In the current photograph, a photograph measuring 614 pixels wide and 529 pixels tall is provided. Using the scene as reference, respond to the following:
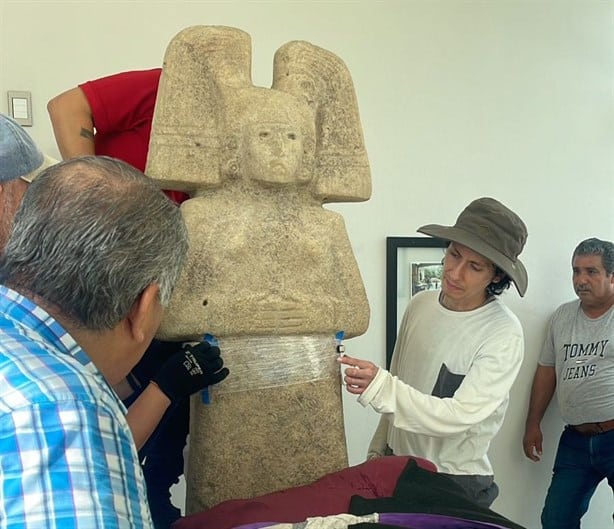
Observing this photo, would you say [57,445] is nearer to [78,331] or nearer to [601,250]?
[78,331]

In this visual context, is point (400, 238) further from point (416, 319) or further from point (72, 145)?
point (72, 145)

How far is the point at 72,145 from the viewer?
155 cm

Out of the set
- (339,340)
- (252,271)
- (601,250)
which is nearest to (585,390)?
(601,250)

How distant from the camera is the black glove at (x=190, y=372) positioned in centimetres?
131

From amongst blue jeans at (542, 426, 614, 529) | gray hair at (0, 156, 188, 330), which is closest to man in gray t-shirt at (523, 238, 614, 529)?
blue jeans at (542, 426, 614, 529)

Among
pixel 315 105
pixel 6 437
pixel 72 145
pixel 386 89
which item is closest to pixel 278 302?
pixel 315 105

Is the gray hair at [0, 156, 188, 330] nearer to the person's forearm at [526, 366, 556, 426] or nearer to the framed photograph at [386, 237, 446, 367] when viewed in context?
the framed photograph at [386, 237, 446, 367]

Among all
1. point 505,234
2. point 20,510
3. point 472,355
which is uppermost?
point 505,234

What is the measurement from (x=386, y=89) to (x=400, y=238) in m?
0.60

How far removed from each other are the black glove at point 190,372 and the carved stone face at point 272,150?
1.36 feet

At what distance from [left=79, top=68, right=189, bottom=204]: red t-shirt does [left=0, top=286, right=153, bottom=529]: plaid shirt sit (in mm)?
955

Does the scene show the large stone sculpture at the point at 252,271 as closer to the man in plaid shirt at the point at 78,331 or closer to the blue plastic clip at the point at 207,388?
the blue plastic clip at the point at 207,388

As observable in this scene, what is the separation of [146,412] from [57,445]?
25.7 inches

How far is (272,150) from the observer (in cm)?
148
